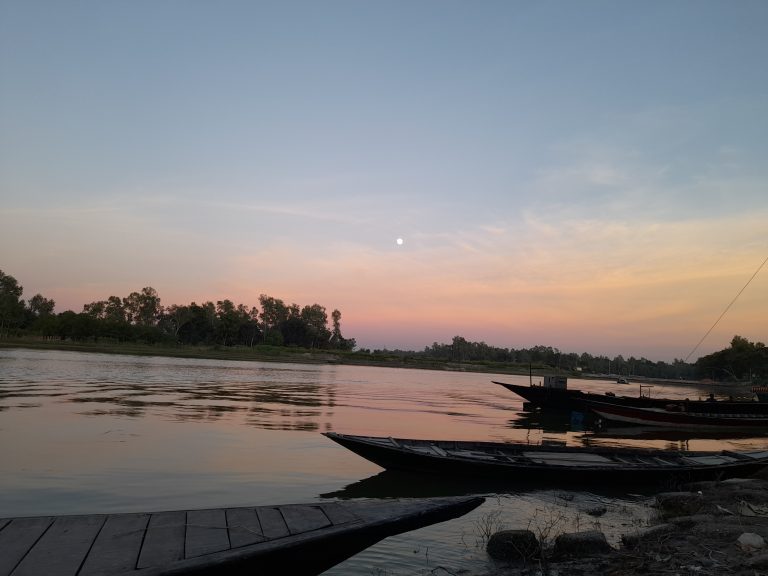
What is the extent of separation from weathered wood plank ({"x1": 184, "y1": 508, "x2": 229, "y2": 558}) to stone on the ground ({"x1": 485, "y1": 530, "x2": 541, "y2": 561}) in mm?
5425

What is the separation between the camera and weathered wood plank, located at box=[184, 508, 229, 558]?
16.8 ft

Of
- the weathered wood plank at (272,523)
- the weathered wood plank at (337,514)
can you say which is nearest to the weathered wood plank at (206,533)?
the weathered wood plank at (272,523)

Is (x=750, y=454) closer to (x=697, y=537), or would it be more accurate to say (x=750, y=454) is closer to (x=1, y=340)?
(x=697, y=537)

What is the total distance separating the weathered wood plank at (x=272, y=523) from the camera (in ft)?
18.2

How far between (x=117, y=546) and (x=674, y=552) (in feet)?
27.0

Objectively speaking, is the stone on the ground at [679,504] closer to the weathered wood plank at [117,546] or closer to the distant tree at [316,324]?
the weathered wood plank at [117,546]

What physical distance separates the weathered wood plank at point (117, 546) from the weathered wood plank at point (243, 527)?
0.91 meters

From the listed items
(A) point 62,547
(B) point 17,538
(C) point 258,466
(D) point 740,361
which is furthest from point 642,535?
(D) point 740,361

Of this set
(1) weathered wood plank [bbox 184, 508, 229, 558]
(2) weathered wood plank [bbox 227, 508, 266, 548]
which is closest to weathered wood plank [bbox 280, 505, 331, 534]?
(2) weathered wood plank [bbox 227, 508, 266, 548]

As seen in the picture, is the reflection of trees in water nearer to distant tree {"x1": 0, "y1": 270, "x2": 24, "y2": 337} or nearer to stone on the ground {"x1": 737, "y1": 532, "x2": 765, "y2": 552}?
stone on the ground {"x1": 737, "y1": 532, "x2": 765, "y2": 552}

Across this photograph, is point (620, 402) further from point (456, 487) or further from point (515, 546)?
point (515, 546)

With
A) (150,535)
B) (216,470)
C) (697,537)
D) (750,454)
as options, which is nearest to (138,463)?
(216,470)

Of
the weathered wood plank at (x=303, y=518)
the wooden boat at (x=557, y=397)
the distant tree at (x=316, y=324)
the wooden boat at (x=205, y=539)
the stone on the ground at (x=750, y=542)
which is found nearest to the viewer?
the wooden boat at (x=205, y=539)

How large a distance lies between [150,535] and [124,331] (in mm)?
126243
